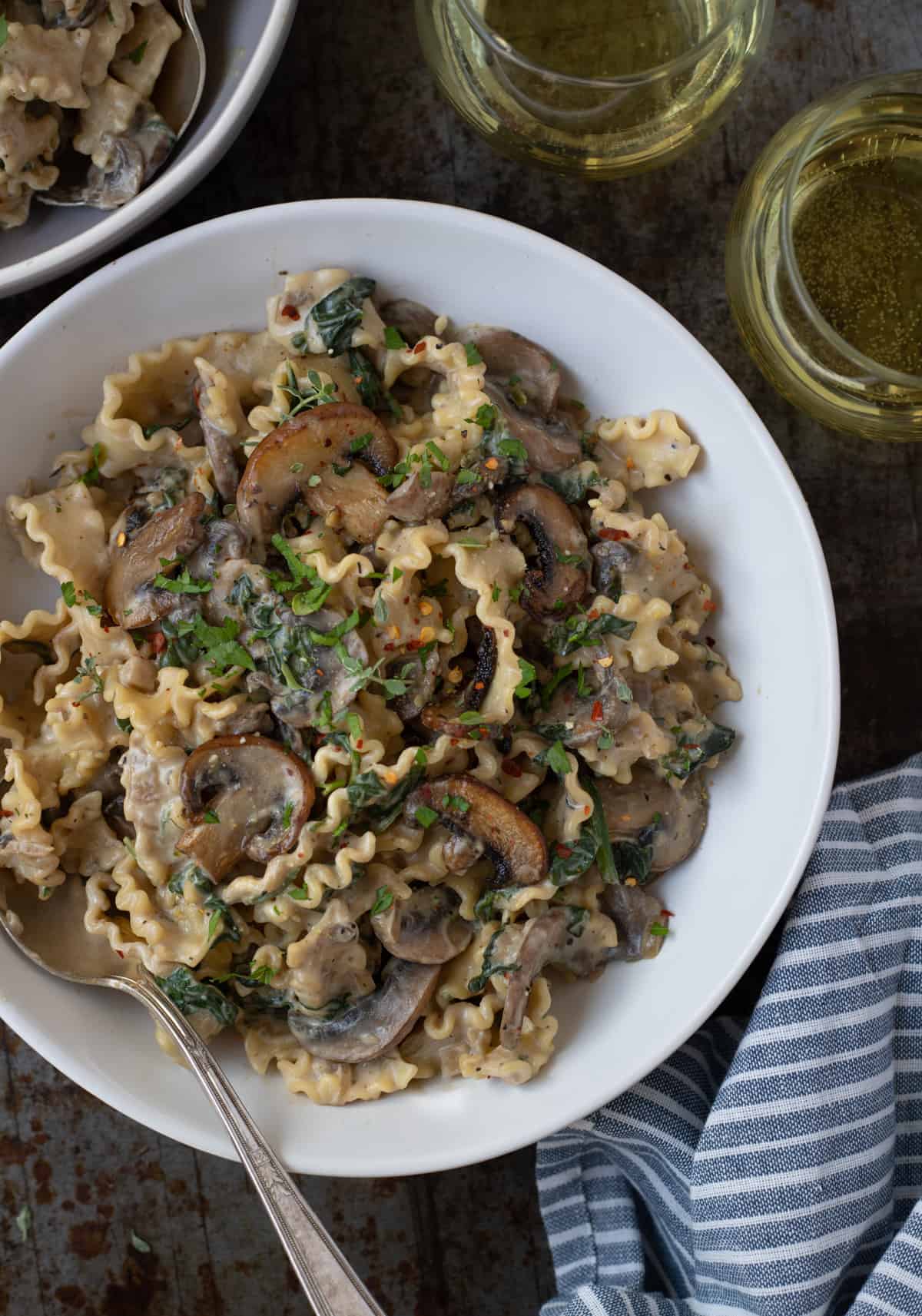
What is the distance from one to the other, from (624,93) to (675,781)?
1.69 metres

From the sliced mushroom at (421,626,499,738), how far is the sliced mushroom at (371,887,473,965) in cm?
41

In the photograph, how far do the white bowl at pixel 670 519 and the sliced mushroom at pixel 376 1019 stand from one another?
0.54ft

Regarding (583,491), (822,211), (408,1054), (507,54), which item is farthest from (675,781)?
(507,54)

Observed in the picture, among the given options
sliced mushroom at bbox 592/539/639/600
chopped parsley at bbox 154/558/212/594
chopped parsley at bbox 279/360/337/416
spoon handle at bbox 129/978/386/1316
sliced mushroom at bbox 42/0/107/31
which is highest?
sliced mushroom at bbox 42/0/107/31

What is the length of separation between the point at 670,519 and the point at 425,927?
1.19 meters

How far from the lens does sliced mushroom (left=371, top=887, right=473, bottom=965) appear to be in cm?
274

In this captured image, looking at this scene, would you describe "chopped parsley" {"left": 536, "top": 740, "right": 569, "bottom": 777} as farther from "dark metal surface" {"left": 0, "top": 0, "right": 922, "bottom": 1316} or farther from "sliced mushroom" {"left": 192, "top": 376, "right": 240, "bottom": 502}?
"dark metal surface" {"left": 0, "top": 0, "right": 922, "bottom": 1316}

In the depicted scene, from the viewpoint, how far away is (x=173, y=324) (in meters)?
2.93

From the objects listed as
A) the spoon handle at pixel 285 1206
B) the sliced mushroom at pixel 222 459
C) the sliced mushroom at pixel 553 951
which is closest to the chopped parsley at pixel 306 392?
the sliced mushroom at pixel 222 459

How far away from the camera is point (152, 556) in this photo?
2.76m

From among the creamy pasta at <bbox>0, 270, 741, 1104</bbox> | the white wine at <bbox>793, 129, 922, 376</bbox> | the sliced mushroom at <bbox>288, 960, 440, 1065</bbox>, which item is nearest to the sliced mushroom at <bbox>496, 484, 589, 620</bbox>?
the creamy pasta at <bbox>0, 270, 741, 1104</bbox>

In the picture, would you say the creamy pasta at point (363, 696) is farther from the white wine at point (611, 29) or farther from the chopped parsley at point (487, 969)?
the white wine at point (611, 29)

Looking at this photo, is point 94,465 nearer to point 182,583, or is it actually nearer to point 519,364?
point 182,583

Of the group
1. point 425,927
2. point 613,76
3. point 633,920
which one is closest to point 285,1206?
point 425,927
